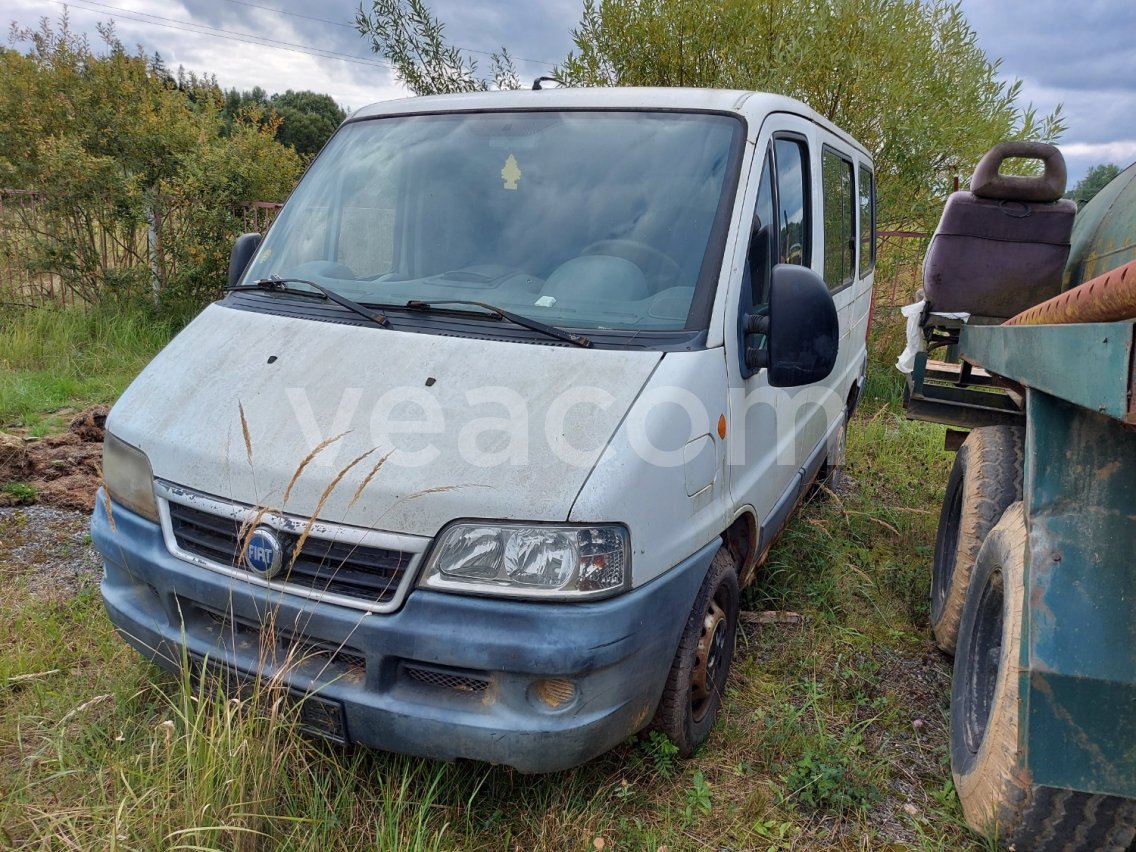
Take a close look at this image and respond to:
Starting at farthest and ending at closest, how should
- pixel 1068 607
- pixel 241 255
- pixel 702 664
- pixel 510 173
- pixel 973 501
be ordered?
pixel 241 255
pixel 973 501
pixel 510 173
pixel 702 664
pixel 1068 607

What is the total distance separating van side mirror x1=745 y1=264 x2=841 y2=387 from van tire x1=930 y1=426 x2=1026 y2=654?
106 centimetres

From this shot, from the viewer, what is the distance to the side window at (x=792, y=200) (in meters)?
3.14

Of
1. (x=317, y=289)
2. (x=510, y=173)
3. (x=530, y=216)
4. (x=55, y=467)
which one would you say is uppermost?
(x=510, y=173)

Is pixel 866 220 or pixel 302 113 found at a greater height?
pixel 302 113

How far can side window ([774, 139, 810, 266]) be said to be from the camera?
10.3ft

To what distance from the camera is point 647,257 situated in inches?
104

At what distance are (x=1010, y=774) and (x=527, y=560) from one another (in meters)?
1.31

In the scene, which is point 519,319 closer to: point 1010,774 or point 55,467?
point 1010,774

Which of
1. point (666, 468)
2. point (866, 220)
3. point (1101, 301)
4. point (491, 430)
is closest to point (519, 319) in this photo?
point (491, 430)

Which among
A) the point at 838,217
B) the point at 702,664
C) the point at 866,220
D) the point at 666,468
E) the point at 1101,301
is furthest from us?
the point at 866,220

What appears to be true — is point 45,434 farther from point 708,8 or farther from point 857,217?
point 708,8

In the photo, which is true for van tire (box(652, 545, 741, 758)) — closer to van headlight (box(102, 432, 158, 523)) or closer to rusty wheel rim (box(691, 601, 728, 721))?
rusty wheel rim (box(691, 601, 728, 721))

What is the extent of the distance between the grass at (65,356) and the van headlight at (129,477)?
363 cm

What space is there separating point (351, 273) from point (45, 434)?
12.2 ft
